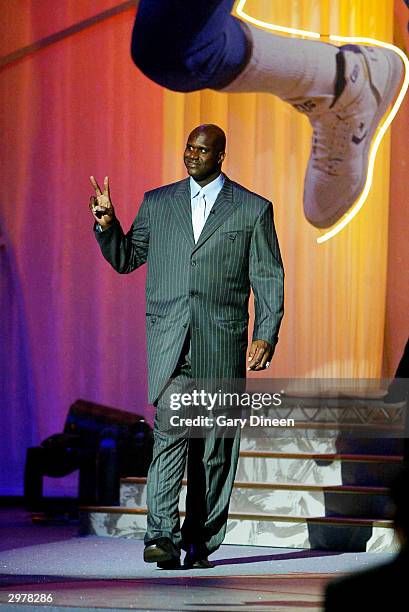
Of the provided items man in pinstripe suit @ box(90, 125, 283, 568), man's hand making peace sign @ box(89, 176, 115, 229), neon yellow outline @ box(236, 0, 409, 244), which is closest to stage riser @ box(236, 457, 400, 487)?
man in pinstripe suit @ box(90, 125, 283, 568)

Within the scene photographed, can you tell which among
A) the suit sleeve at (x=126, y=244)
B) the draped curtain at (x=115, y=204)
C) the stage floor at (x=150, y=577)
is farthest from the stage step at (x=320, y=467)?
the draped curtain at (x=115, y=204)

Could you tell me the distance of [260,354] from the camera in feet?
10.9

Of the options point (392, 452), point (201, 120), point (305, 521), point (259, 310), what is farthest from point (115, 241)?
point (201, 120)

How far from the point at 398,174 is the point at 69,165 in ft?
6.08

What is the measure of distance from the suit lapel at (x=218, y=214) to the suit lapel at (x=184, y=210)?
40mm

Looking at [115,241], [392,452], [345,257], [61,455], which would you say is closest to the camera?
[115,241]

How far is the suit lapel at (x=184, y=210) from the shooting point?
3.45m

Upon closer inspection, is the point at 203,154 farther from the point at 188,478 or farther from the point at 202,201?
the point at 188,478

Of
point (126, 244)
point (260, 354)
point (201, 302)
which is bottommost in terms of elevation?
point (260, 354)

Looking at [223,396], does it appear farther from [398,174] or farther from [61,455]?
[398,174]

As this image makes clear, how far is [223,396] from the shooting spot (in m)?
3.44

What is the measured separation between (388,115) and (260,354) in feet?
9.07

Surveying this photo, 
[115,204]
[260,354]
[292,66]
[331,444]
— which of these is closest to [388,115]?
[292,66]

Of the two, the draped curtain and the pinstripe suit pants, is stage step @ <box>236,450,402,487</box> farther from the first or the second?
the draped curtain
